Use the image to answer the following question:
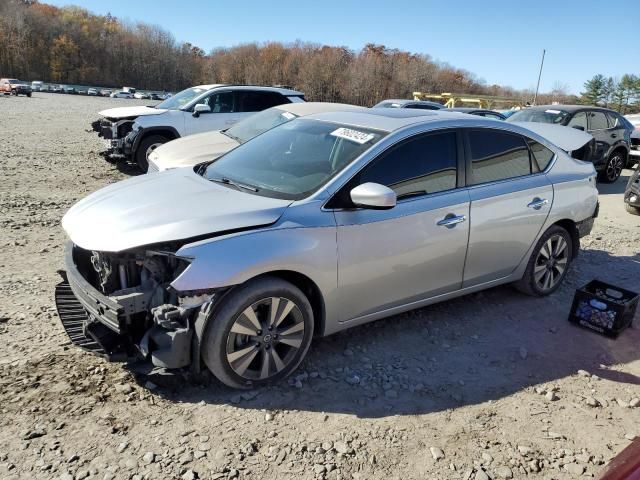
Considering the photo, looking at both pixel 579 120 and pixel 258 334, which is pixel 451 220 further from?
pixel 579 120

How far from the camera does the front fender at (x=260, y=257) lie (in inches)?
113

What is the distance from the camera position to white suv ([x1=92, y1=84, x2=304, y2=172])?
32.4 ft

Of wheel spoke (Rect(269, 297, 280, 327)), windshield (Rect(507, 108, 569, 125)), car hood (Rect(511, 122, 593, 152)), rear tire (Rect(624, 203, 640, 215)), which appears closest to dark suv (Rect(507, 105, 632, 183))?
windshield (Rect(507, 108, 569, 125))

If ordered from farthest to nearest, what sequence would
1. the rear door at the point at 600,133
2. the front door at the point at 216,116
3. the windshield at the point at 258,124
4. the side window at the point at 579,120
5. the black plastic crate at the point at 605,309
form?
1. the rear door at the point at 600,133
2. the side window at the point at 579,120
3. the front door at the point at 216,116
4. the windshield at the point at 258,124
5. the black plastic crate at the point at 605,309

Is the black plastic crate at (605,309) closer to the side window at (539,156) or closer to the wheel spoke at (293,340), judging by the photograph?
the side window at (539,156)

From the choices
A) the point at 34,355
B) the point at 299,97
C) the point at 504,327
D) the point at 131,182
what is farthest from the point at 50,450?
the point at 299,97

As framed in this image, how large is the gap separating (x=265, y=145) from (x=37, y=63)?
355 feet

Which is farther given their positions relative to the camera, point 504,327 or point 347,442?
point 504,327

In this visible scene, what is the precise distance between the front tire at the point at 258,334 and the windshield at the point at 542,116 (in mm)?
9989

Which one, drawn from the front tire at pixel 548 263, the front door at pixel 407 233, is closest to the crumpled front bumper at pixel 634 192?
the front tire at pixel 548 263

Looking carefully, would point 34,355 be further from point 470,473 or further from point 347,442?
point 470,473

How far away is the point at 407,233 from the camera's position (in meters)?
3.65

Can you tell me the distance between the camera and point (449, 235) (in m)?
3.90

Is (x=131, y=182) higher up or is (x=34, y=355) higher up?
(x=131, y=182)
